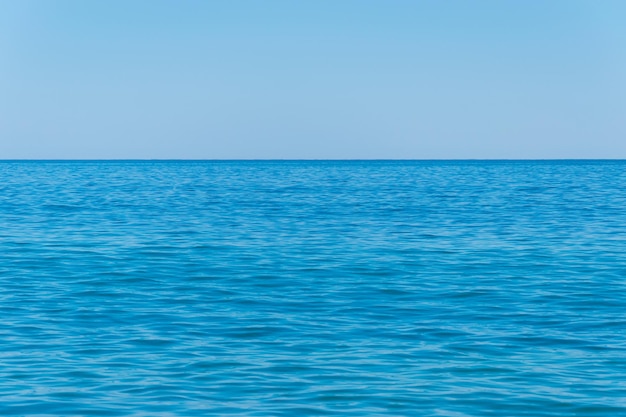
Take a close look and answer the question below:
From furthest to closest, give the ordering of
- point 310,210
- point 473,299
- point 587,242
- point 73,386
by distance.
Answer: point 310,210 → point 587,242 → point 473,299 → point 73,386

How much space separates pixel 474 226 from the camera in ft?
112

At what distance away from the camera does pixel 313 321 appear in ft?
52.9

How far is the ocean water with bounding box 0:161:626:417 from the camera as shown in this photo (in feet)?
38.2

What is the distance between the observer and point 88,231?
32.4m

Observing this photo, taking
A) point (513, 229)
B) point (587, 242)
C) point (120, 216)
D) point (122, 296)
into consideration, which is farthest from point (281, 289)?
point (120, 216)

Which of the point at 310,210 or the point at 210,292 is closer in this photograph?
the point at 210,292

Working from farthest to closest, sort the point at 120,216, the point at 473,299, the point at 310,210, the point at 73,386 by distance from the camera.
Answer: the point at 310,210
the point at 120,216
the point at 473,299
the point at 73,386

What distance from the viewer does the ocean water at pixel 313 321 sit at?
11.6 m

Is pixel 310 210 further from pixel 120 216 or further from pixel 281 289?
pixel 281 289

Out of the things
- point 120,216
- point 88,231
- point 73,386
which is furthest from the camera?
point 120,216

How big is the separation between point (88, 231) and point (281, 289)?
14305mm

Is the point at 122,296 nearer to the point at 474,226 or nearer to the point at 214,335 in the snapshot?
the point at 214,335

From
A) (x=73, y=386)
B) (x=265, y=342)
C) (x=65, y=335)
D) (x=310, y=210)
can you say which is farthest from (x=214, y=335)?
(x=310, y=210)

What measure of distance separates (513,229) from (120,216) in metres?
15.5
